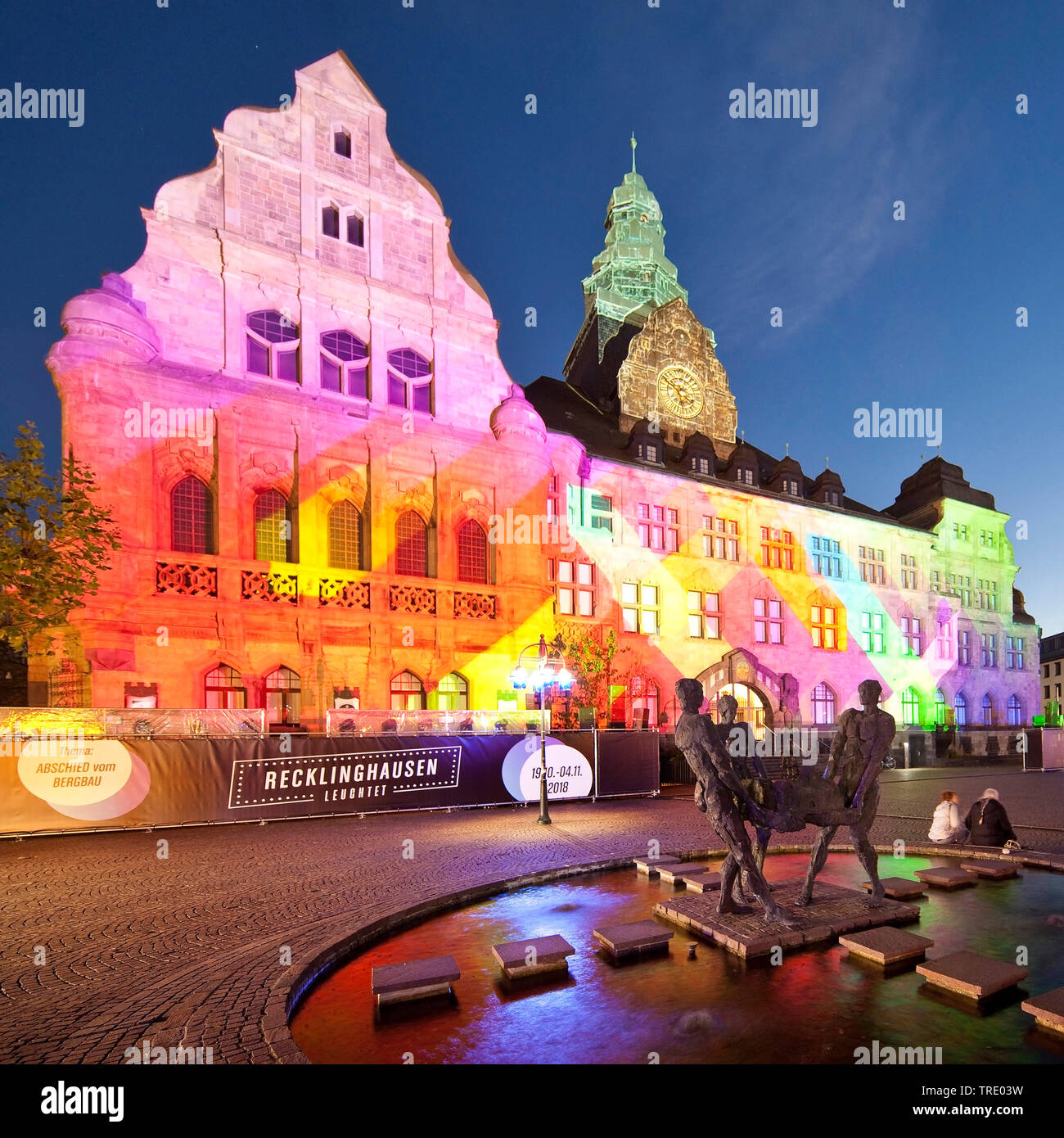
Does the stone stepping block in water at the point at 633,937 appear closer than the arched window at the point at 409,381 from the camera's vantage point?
Yes

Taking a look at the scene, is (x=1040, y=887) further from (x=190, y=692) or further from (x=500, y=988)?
(x=190, y=692)

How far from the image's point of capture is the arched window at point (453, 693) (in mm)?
21984

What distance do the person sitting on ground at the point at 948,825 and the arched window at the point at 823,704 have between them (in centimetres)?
2675

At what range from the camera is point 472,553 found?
2323cm

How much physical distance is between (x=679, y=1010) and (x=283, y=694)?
56.0 ft

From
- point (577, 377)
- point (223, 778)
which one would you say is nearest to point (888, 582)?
point (577, 377)

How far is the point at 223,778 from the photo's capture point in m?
13.7

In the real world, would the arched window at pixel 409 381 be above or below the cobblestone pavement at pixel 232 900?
above

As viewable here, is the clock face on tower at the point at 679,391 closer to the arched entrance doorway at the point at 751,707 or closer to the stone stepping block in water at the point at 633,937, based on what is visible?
the arched entrance doorway at the point at 751,707

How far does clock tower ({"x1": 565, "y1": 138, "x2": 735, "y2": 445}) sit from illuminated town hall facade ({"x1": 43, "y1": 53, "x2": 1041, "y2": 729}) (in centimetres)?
331

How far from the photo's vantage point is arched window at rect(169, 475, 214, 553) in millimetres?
18984

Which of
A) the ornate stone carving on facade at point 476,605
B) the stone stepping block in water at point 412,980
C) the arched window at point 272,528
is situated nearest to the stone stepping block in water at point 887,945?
the stone stepping block in water at point 412,980
